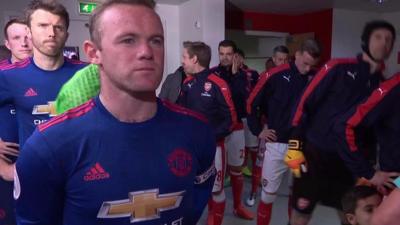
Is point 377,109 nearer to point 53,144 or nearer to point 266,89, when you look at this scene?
point 266,89

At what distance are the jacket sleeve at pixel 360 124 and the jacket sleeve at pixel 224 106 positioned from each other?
1.03 meters

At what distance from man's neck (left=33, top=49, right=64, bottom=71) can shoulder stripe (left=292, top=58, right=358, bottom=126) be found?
57.8 inches

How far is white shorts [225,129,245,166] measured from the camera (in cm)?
341

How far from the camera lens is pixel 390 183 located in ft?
5.98

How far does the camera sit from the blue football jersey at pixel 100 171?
0.81 metres

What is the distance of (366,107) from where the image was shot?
1.88 metres

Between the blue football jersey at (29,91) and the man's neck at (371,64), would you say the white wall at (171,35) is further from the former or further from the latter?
the blue football jersey at (29,91)

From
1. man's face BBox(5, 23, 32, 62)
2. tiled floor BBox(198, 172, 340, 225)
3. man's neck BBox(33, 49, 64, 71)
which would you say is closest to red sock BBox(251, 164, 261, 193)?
tiled floor BBox(198, 172, 340, 225)

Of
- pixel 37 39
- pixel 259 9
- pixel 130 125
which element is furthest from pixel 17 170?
pixel 259 9

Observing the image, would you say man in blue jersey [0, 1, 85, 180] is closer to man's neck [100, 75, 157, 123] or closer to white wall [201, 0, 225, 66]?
man's neck [100, 75, 157, 123]

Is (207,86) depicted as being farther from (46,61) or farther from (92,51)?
(92,51)

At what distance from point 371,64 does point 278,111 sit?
0.86 meters

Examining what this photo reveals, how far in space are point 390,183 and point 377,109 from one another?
1.25 feet

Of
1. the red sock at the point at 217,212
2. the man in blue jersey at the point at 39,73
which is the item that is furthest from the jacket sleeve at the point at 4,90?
the red sock at the point at 217,212
